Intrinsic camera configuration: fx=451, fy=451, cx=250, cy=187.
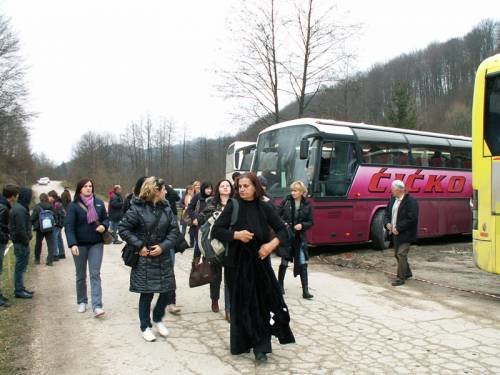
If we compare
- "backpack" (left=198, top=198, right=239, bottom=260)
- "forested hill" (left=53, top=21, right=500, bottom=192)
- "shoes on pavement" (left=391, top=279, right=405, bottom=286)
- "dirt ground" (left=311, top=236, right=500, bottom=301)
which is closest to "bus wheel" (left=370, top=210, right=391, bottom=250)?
"dirt ground" (left=311, top=236, right=500, bottom=301)

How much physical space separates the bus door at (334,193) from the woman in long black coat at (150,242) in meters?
6.78

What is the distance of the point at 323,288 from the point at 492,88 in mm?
4203

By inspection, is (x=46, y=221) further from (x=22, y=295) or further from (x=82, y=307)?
(x=82, y=307)

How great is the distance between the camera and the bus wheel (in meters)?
12.5

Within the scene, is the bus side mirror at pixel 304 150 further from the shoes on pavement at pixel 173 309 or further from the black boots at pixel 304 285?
the shoes on pavement at pixel 173 309

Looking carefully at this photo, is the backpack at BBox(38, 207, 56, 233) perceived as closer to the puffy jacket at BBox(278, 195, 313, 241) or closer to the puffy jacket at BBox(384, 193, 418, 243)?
the puffy jacket at BBox(278, 195, 313, 241)

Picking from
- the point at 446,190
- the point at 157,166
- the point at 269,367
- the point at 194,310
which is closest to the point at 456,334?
the point at 269,367

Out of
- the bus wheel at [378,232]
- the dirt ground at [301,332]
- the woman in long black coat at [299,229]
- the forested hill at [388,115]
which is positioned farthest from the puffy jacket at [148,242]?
the forested hill at [388,115]

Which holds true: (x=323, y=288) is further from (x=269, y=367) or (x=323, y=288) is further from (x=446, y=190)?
(x=446, y=190)

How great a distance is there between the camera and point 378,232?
12.5 m

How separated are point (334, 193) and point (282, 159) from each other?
182 cm

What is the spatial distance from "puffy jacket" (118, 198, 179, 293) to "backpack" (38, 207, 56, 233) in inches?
258

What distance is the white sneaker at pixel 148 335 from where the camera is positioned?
499 centimetres

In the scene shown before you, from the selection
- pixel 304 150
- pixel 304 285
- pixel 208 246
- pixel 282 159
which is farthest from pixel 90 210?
pixel 282 159
